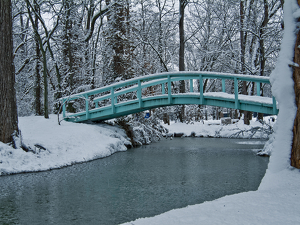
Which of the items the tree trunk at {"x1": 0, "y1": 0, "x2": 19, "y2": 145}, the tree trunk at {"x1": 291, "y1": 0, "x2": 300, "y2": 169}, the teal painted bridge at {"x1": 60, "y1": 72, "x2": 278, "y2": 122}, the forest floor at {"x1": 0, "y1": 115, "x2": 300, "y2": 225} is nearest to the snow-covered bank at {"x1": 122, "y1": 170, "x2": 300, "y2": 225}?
the forest floor at {"x1": 0, "y1": 115, "x2": 300, "y2": 225}

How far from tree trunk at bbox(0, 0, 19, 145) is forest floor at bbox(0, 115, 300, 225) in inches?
18.7

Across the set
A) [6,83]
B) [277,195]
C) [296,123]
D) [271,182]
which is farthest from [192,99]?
[277,195]

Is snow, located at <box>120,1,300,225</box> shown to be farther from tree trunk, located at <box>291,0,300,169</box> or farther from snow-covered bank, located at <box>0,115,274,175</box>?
snow-covered bank, located at <box>0,115,274,175</box>

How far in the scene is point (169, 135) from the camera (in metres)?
18.0

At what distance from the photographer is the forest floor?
3.14 m

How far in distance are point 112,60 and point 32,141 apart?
29.7 feet

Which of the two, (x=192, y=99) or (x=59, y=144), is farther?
(x=192, y=99)

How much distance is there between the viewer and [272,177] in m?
4.30

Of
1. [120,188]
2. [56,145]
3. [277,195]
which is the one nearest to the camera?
[277,195]

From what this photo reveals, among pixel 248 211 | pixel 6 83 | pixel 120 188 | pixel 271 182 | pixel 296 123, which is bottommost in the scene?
pixel 120 188

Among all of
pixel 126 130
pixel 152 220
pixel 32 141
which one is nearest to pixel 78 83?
pixel 126 130

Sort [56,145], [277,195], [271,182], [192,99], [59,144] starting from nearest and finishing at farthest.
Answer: [277,195] → [271,182] → [56,145] → [59,144] → [192,99]

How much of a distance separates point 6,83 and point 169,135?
1145 cm

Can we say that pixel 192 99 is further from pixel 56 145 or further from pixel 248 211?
pixel 248 211
